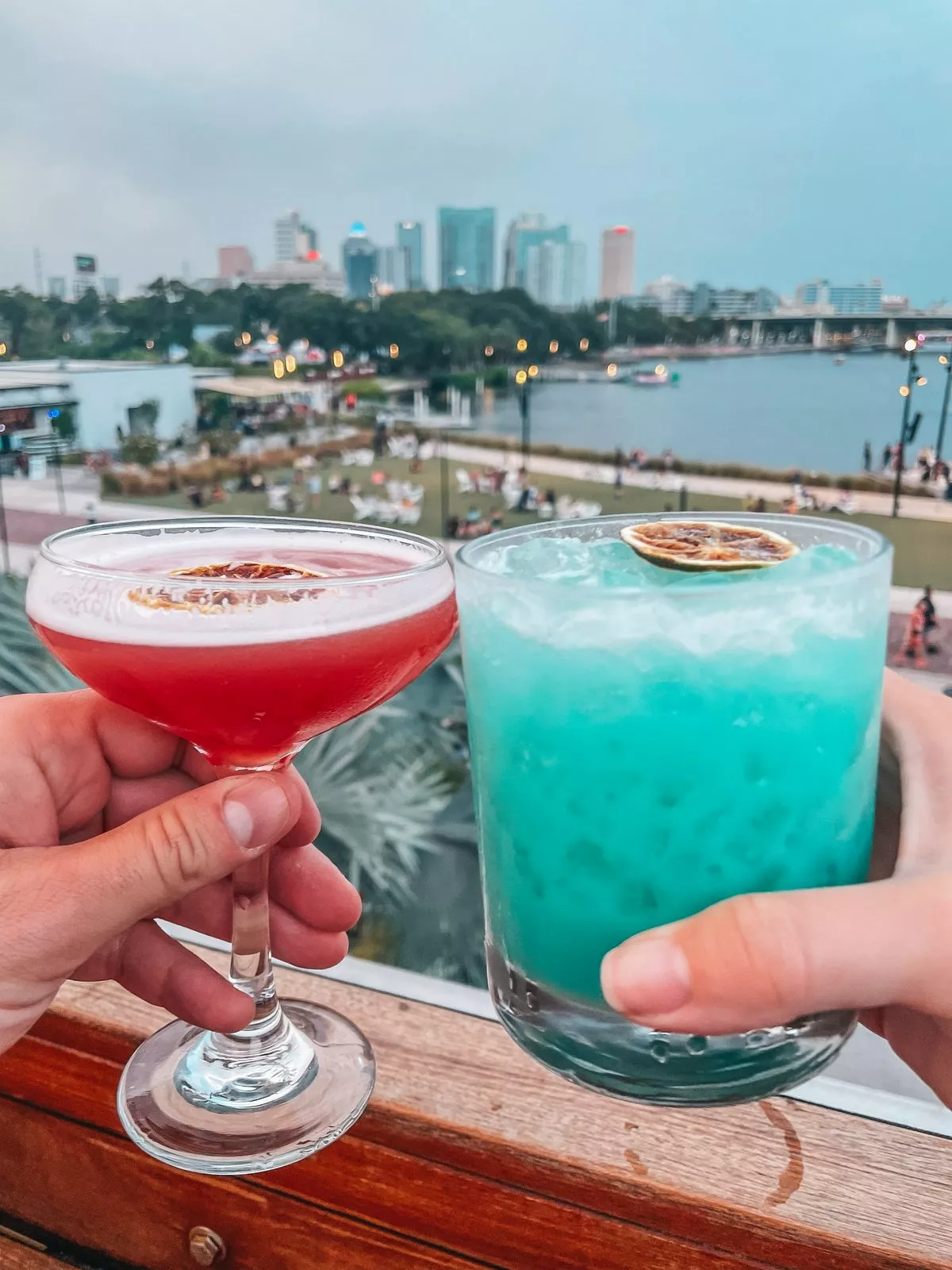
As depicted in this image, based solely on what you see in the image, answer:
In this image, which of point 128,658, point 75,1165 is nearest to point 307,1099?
point 75,1165

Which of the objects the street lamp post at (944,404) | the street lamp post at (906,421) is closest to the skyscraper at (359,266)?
the street lamp post at (906,421)

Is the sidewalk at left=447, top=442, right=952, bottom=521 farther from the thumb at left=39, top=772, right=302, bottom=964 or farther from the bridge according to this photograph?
the thumb at left=39, top=772, right=302, bottom=964

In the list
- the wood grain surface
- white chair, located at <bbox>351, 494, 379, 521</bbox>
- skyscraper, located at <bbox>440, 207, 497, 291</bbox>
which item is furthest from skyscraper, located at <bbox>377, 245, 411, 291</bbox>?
the wood grain surface

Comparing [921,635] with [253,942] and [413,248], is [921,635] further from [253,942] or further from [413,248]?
[253,942]

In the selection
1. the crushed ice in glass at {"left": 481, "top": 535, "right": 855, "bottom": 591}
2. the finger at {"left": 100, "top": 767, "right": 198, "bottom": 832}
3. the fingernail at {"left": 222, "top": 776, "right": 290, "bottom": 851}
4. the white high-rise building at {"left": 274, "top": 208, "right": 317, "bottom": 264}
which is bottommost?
the finger at {"left": 100, "top": 767, "right": 198, "bottom": 832}

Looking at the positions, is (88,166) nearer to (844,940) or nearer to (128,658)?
(128,658)
